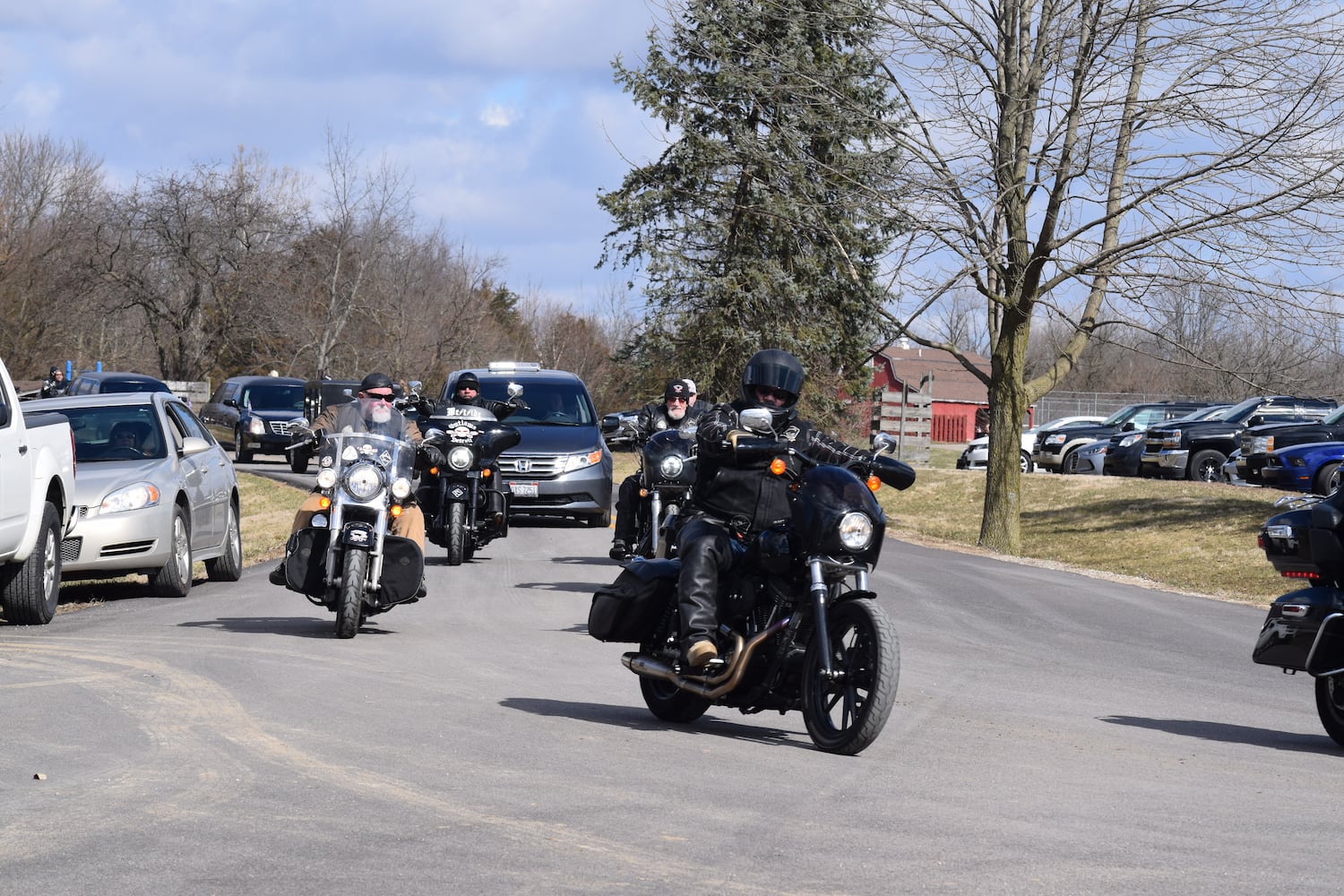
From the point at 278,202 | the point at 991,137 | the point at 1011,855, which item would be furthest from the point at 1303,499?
the point at 278,202

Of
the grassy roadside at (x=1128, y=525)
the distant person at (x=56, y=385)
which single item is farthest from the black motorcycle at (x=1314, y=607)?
the distant person at (x=56, y=385)

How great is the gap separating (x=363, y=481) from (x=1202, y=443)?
2551cm

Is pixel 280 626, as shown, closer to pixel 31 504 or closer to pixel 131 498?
pixel 31 504

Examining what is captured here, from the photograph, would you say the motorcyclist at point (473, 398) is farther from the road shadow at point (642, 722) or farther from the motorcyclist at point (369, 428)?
the road shadow at point (642, 722)

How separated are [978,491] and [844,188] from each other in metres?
11.3

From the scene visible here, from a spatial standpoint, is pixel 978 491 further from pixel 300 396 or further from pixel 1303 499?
pixel 1303 499

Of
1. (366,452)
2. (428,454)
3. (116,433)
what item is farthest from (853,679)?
(116,433)

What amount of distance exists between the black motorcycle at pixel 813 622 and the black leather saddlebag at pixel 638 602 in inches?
3.3

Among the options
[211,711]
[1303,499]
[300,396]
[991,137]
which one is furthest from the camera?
[300,396]

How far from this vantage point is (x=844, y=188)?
23.4 metres

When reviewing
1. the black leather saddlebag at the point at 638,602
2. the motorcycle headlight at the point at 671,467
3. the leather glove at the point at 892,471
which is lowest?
the black leather saddlebag at the point at 638,602

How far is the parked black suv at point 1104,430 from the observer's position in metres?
42.4

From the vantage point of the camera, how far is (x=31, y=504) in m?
11.1

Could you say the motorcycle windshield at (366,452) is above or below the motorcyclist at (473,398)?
below
